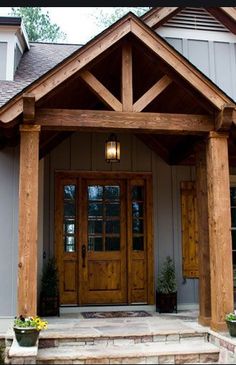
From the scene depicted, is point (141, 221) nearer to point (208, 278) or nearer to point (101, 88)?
point (208, 278)

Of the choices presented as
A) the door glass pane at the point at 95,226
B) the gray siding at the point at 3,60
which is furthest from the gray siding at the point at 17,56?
the door glass pane at the point at 95,226

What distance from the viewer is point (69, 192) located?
22.4 feet

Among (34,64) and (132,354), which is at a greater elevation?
(34,64)

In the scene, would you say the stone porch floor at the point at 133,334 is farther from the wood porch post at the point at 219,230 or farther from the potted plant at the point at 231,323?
the wood porch post at the point at 219,230

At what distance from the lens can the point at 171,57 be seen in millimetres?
4953

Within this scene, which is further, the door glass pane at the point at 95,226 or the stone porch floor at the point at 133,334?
the door glass pane at the point at 95,226

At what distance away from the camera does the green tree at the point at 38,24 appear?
752 inches

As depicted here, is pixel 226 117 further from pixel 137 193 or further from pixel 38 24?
pixel 38 24

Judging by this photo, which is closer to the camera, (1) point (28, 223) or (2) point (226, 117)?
(1) point (28, 223)

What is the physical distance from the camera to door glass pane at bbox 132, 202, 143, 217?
697cm

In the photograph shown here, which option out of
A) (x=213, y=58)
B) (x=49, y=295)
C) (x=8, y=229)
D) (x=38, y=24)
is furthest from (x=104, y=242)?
(x=38, y=24)

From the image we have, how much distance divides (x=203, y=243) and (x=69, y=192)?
235 centimetres

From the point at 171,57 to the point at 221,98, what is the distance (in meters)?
0.73

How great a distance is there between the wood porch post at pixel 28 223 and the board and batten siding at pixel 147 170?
1.87 metres
